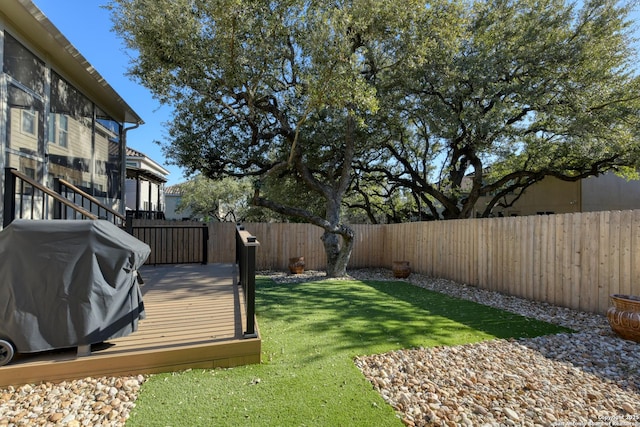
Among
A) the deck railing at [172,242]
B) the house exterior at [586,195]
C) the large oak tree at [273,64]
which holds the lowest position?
the deck railing at [172,242]

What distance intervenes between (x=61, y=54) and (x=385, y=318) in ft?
20.7

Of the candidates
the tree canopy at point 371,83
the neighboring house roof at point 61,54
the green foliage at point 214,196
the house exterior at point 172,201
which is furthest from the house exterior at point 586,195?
the house exterior at point 172,201

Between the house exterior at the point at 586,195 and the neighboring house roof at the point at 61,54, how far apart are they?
17857mm

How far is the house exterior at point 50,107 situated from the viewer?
397 centimetres

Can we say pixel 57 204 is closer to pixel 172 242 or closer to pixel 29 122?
pixel 29 122

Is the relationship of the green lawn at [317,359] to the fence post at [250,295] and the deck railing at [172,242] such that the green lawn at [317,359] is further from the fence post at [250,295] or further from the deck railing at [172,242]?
the deck railing at [172,242]

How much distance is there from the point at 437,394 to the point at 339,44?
6044 millimetres

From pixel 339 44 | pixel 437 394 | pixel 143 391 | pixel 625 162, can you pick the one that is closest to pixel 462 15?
pixel 339 44

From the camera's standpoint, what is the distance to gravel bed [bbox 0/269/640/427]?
2.37 m

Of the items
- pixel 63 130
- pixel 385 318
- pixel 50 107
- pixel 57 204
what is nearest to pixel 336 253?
pixel 385 318

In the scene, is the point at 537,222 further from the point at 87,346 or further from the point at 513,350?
the point at 87,346

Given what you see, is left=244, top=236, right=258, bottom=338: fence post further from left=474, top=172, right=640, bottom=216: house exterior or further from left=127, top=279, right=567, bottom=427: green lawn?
left=474, top=172, right=640, bottom=216: house exterior

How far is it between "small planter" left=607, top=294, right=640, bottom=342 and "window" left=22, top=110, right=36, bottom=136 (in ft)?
26.5

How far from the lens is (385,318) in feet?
15.9
